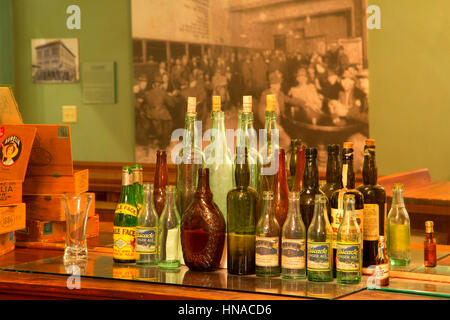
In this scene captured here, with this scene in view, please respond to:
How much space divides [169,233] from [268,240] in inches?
10.2

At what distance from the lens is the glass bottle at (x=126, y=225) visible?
1.52 meters

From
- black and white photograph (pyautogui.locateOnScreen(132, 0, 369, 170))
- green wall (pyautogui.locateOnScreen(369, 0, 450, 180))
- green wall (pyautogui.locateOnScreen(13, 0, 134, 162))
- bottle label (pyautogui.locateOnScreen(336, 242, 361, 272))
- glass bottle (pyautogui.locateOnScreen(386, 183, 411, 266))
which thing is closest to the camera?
bottle label (pyautogui.locateOnScreen(336, 242, 361, 272))

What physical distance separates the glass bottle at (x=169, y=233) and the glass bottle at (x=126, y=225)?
0.09 meters

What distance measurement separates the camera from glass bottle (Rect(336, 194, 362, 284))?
1.27 metres

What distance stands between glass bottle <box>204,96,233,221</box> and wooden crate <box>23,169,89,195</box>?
0.56 metres

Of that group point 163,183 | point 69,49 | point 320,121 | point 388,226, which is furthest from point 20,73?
point 388,226

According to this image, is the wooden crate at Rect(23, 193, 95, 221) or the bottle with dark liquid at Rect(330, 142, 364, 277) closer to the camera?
the bottle with dark liquid at Rect(330, 142, 364, 277)

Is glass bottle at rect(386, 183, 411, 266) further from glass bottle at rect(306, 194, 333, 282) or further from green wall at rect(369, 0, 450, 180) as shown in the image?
green wall at rect(369, 0, 450, 180)

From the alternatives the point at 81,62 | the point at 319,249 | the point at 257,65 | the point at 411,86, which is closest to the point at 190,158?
the point at 319,249

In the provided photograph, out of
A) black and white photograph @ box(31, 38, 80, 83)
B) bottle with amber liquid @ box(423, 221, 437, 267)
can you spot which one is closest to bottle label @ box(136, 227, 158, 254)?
bottle with amber liquid @ box(423, 221, 437, 267)

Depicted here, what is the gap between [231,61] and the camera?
4492 mm
